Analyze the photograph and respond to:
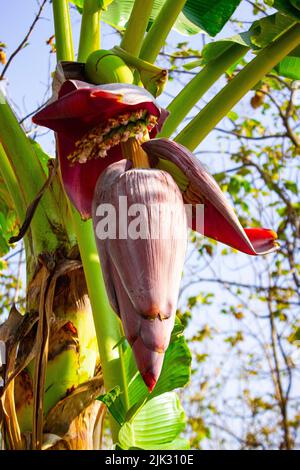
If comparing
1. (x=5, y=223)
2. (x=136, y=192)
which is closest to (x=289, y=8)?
(x=136, y=192)

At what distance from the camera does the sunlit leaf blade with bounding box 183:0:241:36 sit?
110 centimetres

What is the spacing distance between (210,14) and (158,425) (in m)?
0.72

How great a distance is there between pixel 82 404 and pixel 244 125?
295cm

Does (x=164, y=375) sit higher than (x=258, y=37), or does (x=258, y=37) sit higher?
(x=258, y=37)

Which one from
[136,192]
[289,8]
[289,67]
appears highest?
[289,67]

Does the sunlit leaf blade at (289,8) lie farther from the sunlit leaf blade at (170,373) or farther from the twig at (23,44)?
the twig at (23,44)

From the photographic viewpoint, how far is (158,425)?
772mm

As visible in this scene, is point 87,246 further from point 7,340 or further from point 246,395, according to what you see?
point 246,395

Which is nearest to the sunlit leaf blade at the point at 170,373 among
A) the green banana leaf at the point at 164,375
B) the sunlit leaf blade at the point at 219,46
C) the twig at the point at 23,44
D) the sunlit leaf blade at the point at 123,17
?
the green banana leaf at the point at 164,375

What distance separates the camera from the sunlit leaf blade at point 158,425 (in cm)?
74

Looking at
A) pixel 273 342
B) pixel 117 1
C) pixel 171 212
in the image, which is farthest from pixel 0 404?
pixel 273 342

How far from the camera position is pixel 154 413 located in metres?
0.78

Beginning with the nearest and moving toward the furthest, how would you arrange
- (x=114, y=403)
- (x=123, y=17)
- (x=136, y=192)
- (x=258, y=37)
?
1. (x=136, y=192)
2. (x=114, y=403)
3. (x=258, y=37)
4. (x=123, y=17)

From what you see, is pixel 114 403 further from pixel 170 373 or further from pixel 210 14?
pixel 210 14
